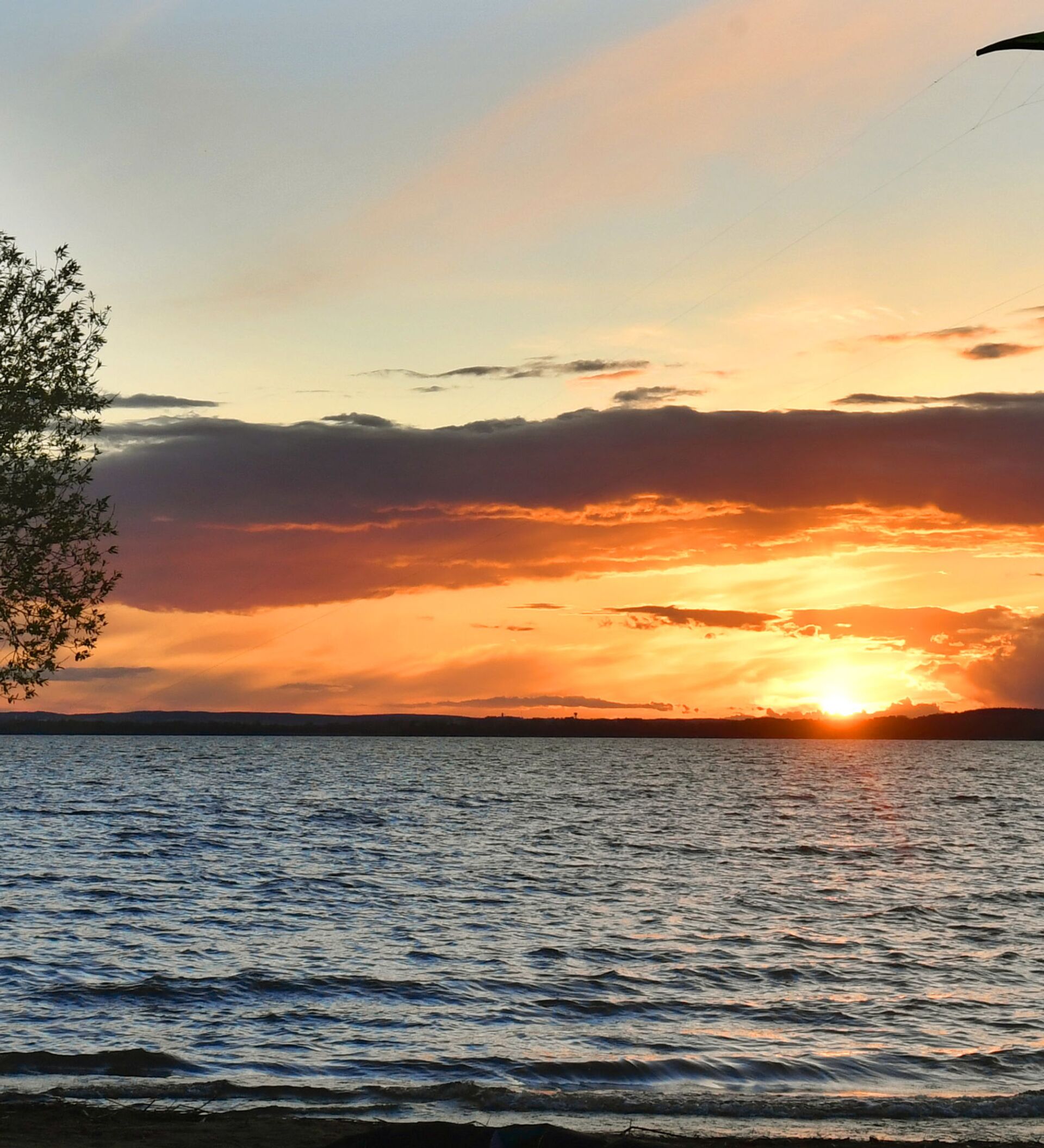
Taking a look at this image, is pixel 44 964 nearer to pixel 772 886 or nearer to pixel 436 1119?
pixel 436 1119

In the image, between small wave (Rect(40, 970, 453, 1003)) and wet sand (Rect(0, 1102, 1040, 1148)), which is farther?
small wave (Rect(40, 970, 453, 1003))

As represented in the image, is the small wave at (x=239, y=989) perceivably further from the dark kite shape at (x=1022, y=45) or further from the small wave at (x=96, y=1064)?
the dark kite shape at (x=1022, y=45)

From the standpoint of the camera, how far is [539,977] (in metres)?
29.6

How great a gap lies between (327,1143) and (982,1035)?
14.8 meters

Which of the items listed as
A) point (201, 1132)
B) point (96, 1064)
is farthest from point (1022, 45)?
point (96, 1064)

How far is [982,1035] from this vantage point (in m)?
24.4

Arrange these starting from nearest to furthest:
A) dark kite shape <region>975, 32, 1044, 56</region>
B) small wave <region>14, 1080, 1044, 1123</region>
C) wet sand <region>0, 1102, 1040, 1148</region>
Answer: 1. dark kite shape <region>975, 32, 1044, 56</region>
2. wet sand <region>0, 1102, 1040, 1148</region>
3. small wave <region>14, 1080, 1044, 1123</region>

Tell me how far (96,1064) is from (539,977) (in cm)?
1158

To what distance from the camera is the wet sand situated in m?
15.3

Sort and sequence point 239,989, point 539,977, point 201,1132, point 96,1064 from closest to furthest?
point 201,1132
point 96,1064
point 239,989
point 539,977

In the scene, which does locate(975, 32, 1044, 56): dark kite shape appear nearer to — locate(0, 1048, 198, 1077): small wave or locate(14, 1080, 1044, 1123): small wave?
locate(14, 1080, 1044, 1123): small wave

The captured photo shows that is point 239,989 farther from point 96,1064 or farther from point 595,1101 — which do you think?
point 595,1101

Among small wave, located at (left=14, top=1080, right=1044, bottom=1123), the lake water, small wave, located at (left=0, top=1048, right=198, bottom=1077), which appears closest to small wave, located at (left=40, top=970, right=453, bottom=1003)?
the lake water

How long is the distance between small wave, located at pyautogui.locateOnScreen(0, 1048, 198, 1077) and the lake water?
2.9 inches
